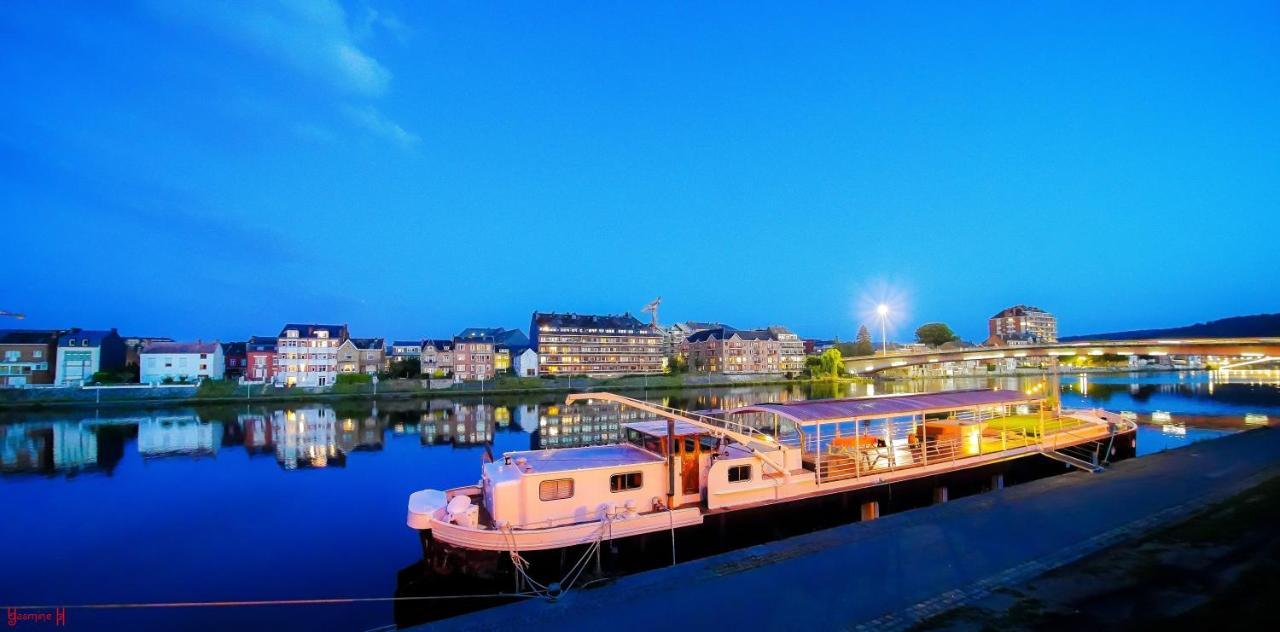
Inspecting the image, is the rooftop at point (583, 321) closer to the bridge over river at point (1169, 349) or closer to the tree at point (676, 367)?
the tree at point (676, 367)

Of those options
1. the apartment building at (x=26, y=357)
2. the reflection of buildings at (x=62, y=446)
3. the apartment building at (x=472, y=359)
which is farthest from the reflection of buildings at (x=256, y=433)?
the apartment building at (x=26, y=357)

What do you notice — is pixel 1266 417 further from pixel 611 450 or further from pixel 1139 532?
pixel 611 450

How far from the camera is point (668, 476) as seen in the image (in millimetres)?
15000

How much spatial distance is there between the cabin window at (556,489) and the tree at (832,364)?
4475 inches

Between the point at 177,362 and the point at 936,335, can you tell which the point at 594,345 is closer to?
the point at 177,362

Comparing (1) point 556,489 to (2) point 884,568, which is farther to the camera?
(1) point 556,489

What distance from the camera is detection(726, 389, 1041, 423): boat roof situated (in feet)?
56.5

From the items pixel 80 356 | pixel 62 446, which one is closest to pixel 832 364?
pixel 62 446

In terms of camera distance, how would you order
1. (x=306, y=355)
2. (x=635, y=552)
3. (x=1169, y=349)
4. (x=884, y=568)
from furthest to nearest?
(x=306, y=355)
(x=1169, y=349)
(x=635, y=552)
(x=884, y=568)

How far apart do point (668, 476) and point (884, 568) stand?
593 centimetres

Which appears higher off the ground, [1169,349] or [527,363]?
[1169,349]

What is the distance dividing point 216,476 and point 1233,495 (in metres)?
43.1

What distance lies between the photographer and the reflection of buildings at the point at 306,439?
35.6 m

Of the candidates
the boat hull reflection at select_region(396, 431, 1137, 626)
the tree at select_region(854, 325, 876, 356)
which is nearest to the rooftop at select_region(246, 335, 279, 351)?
the boat hull reflection at select_region(396, 431, 1137, 626)
